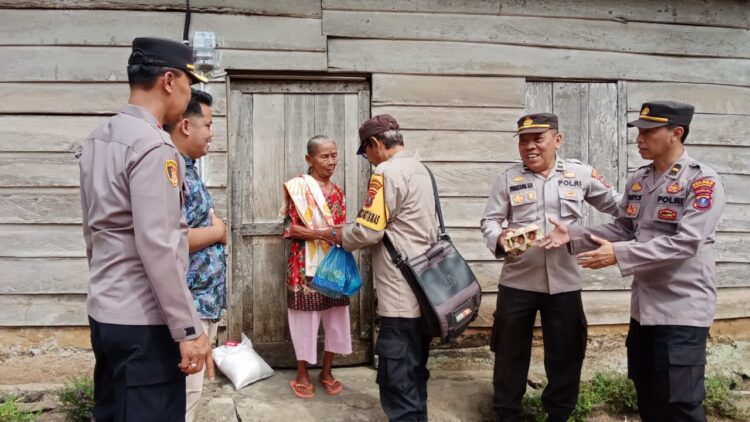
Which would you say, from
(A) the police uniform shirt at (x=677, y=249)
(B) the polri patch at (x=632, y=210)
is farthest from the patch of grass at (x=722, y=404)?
(B) the polri patch at (x=632, y=210)

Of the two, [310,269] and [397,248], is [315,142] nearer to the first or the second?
[310,269]

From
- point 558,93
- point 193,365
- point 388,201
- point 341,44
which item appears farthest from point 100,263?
point 558,93

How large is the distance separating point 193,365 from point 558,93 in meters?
3.85

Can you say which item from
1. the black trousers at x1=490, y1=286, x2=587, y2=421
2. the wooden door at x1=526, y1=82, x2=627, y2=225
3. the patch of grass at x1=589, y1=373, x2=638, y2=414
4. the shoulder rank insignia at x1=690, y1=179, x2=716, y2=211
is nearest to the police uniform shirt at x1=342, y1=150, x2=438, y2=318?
the black trousers at x1=490, y1=286, x2=587, y2=421

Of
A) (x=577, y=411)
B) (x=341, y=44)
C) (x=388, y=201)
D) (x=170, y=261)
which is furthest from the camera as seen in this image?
(x=341, y=44)

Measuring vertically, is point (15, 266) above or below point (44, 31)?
below

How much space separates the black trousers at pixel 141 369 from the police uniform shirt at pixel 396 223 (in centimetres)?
153

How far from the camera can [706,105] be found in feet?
16.6

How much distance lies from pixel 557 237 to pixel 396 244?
936 mm

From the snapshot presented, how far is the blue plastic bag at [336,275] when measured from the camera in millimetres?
3857

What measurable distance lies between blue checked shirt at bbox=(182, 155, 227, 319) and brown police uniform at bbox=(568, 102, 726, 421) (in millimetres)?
2071

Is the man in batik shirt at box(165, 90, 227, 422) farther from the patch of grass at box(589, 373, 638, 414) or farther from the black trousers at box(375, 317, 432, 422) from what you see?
the patch of grass at box(589, 373, 638, 414)

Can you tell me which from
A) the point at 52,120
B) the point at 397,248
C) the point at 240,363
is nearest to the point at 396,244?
the point at 397,248

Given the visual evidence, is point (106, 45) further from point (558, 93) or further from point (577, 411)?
point (577, 411)
